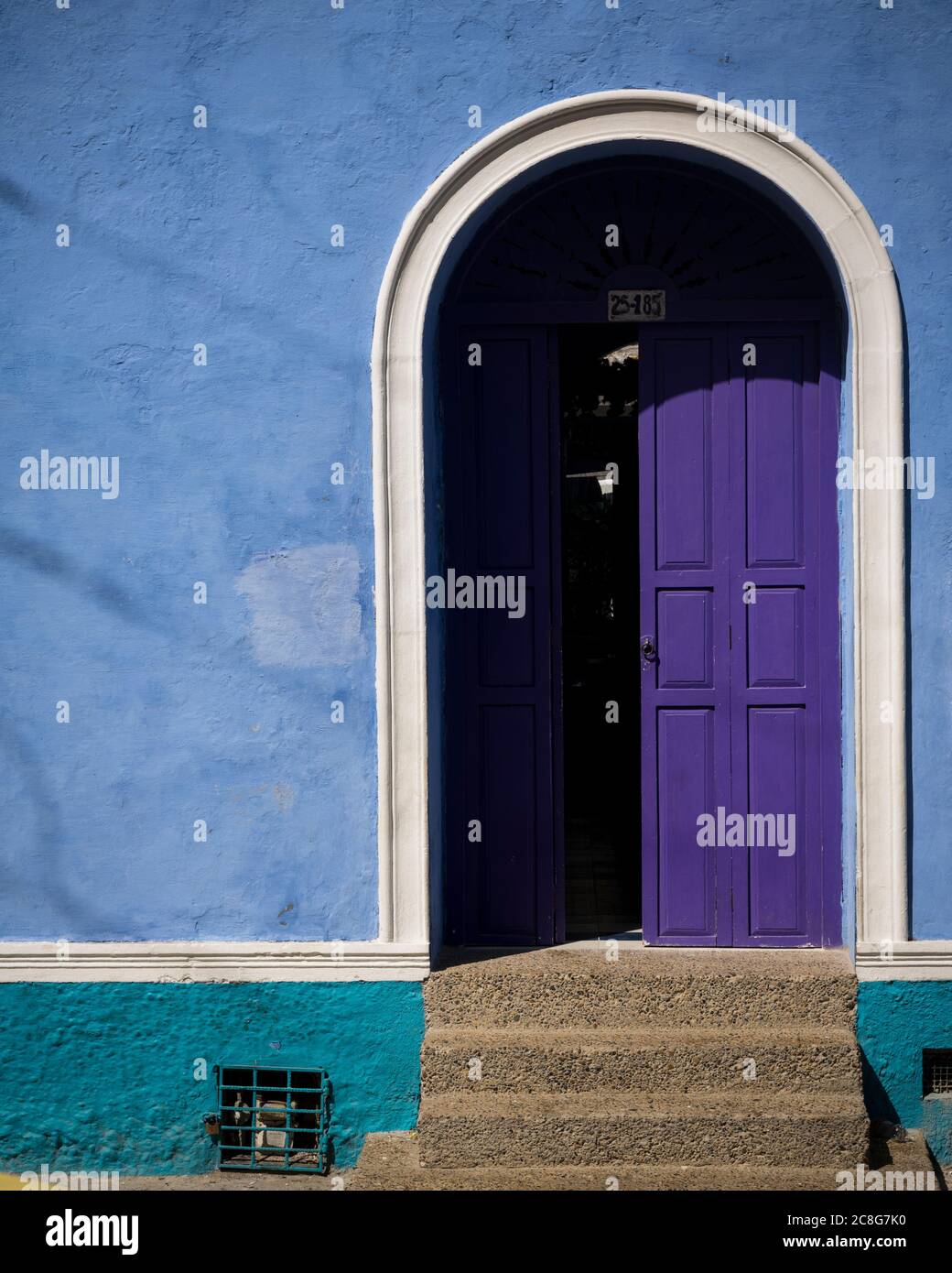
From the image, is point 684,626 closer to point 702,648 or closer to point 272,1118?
point 702,648

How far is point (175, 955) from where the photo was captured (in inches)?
184

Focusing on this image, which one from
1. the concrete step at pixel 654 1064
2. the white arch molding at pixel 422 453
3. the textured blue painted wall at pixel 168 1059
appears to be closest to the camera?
the concrete step at pixel 654 1064

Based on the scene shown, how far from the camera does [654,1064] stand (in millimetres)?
4398

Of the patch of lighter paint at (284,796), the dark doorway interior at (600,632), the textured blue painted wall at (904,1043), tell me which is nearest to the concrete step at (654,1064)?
the textured blue painted wall at (904,1043)

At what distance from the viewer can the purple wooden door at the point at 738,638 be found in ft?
15.9

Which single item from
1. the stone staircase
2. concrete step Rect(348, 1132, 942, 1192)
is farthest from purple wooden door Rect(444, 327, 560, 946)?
concrete step Rect(348, 1132, 942, 1192)

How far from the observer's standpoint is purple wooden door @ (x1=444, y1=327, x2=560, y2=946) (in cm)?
498

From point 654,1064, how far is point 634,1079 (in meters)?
0.09

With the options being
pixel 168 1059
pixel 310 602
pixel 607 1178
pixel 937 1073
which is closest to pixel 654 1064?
pixel 607 1178

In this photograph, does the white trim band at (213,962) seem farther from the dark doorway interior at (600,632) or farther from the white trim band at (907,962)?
the white trim band at (907,962)

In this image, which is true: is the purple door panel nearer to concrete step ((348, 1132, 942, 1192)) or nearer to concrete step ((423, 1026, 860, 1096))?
concrete step ((423, 1026, 860, 1096))

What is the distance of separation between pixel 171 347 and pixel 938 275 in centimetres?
296

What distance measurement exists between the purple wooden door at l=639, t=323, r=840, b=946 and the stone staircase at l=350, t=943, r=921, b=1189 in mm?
339

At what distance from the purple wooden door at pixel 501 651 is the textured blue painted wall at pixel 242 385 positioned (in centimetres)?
50
